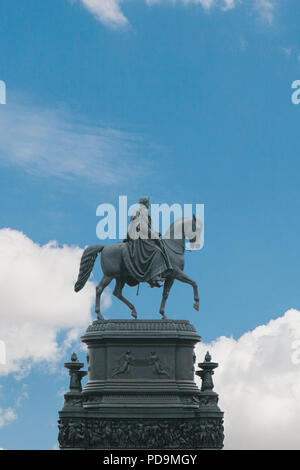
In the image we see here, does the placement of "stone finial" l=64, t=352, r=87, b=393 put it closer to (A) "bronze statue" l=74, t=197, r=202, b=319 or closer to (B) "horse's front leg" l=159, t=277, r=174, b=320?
(A) "bronze statue" l=74, t=197, r=202, b=319

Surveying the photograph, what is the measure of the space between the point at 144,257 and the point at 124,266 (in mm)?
696

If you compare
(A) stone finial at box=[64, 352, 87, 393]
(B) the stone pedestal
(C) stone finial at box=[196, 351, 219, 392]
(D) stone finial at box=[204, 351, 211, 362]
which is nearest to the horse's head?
(B) the stone pedestal

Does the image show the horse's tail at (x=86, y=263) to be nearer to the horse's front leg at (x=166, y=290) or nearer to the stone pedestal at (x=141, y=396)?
the stone pedestal at (x=141, y=396)

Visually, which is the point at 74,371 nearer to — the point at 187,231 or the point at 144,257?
the point at 144,257

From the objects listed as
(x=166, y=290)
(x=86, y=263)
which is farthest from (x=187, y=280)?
(x=86, y=263)

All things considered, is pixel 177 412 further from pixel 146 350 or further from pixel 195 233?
pixel 195 233

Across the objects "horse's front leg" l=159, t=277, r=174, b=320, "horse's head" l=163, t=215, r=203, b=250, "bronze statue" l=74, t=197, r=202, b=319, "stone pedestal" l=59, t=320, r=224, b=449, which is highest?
"horse's head" l=163, t=215, r=203, b=250

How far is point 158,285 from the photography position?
2336 inches

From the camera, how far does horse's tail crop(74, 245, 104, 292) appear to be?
5991cm

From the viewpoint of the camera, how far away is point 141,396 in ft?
189

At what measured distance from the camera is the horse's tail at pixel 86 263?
197ft

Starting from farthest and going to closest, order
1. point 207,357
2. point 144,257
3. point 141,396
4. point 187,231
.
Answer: point 187,231
point 144,257
point 207,357
point 141,396

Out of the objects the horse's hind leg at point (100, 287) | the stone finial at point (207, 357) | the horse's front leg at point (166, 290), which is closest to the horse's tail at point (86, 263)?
the horse's hind leg at point (100, 287)
